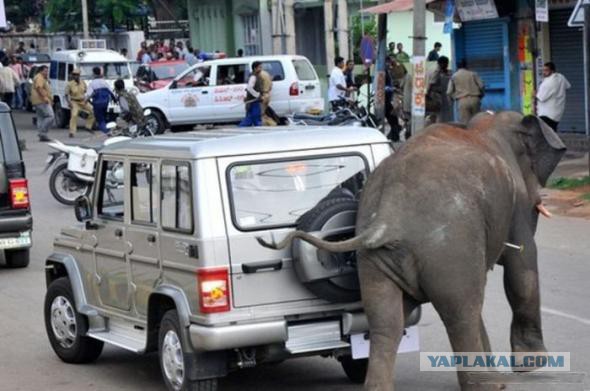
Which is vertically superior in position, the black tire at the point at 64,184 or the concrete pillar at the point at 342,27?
the concrete pillar at the point at 342,27

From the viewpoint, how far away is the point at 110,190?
8.98 m

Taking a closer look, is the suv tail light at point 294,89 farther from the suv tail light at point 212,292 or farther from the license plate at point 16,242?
the suv tail light at point 212,292

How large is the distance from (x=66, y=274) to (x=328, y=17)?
84.0 ft

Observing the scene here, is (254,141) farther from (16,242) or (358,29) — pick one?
(358,29)

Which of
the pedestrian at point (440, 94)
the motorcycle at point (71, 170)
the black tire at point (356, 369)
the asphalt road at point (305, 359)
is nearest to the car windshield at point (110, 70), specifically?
the pedestrian at point (440, 94)

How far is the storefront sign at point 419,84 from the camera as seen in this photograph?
2005cm

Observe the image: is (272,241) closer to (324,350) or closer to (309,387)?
(324,350)

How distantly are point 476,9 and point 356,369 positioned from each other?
53.7 feet

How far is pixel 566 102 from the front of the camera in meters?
22.6

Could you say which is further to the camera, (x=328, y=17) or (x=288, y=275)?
(x=328, y=17)

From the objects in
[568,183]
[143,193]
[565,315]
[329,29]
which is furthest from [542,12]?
[329,29]

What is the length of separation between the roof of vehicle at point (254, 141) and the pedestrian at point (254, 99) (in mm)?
19020

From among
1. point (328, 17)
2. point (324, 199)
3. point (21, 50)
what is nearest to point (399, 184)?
point (324, 199)

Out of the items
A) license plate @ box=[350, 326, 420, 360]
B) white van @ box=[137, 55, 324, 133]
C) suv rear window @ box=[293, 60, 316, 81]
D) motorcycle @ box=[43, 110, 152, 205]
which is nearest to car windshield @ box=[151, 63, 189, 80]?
white van @ box=[137, 55, 324, 133]
